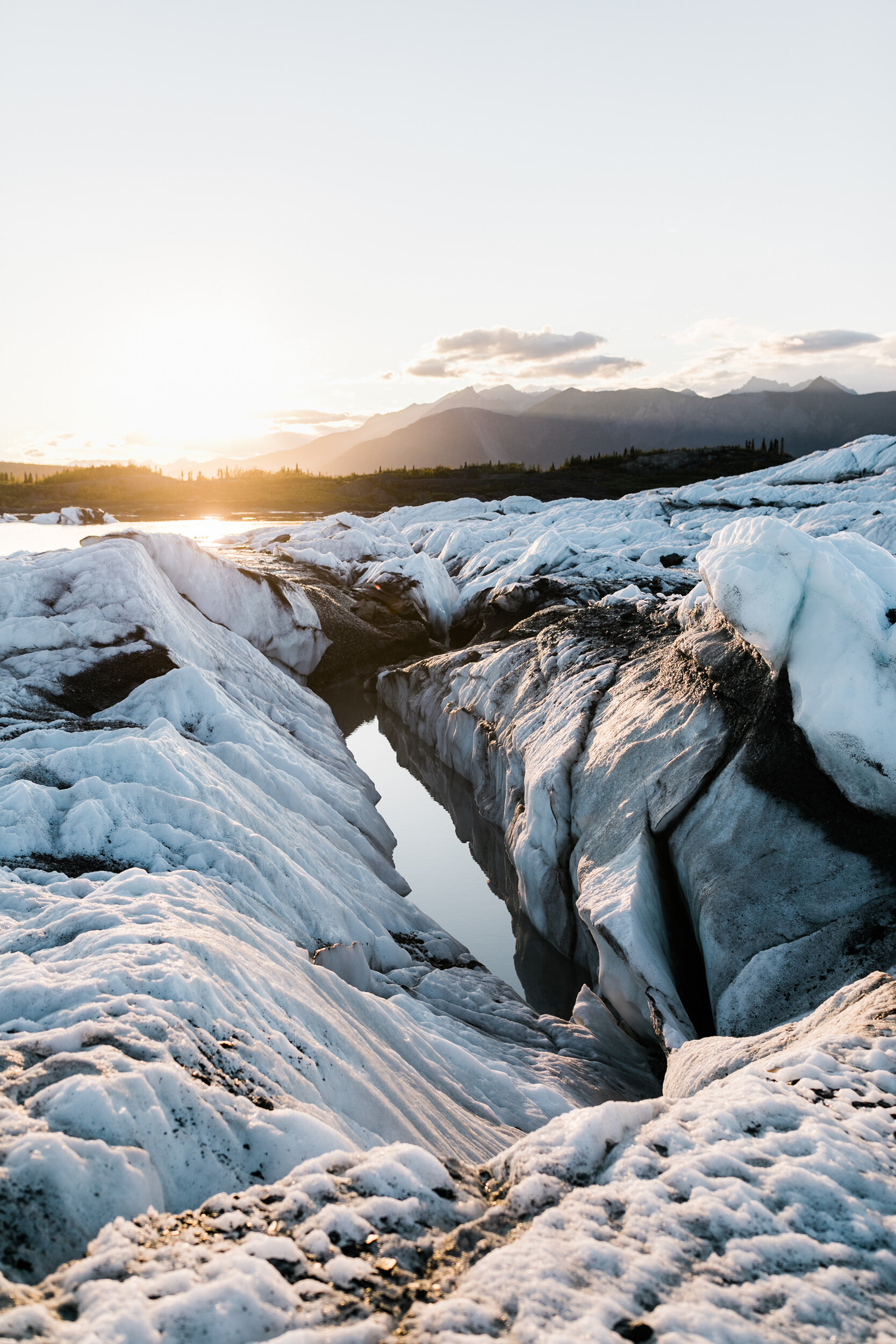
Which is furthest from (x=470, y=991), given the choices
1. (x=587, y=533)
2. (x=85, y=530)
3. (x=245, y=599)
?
(x=85, y=530)

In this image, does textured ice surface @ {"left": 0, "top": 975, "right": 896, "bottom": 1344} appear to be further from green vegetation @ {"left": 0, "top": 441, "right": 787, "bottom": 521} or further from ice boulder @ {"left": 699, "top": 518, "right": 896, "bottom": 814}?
green vegetation @ {"left": 0, "top": 441, "right": 787, "bottom": 521}

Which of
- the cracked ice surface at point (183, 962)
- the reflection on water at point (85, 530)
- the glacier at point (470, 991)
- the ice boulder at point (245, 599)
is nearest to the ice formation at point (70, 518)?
the reflection on water at point (85, 530)

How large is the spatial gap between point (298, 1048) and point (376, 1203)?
1467 mm

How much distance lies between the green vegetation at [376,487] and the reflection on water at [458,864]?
50.7 meters

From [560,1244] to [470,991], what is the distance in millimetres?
5163

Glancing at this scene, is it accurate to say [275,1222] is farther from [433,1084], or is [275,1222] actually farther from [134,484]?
[134,484]

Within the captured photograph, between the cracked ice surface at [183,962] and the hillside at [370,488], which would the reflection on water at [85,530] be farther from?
the cracked ice surface at [183,962]

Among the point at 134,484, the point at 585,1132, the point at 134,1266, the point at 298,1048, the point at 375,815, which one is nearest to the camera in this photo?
the point at 134,1266

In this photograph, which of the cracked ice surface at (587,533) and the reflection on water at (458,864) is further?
the cracked ice surface at (587,533)

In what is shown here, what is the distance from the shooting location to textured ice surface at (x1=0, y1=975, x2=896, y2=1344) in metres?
2.10

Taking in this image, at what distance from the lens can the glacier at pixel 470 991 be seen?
2320 mm

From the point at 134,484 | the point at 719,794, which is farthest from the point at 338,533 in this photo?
the point at 134,484

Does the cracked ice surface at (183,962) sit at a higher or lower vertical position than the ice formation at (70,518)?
lower

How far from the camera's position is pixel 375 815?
11773 millimetres
